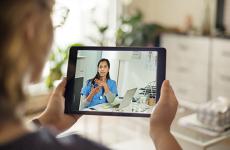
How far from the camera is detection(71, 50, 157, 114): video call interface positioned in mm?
1108

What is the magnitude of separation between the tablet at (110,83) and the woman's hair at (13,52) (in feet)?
1.90

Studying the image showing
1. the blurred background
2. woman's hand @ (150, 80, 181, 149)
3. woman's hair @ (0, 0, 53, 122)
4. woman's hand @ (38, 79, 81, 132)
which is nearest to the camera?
woman's hair @ (0, 0, 53, 122)

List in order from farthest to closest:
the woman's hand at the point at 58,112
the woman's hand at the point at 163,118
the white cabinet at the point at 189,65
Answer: the white cabinet at the point at 189,65 < the woman's hand at the point at 58,112 < the woman's hand at the point at 163,118

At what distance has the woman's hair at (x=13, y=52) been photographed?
497 millimetres

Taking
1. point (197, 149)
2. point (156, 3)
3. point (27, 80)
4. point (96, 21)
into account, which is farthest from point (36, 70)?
point (156, 3)

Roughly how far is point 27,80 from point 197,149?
5.42ft

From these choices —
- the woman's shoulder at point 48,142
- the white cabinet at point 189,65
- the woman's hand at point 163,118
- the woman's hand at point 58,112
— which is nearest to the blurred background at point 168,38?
the white cabinet at point 189,65

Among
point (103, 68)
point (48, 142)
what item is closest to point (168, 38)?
point (103, 68)

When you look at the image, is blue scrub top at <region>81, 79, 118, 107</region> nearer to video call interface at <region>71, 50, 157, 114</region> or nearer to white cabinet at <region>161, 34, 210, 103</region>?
video call interface at <region>71, 50, 157, 114</region>

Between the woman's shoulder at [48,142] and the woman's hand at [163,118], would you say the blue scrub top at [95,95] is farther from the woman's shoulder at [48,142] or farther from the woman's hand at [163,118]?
the woman's shoulder at [48,142]

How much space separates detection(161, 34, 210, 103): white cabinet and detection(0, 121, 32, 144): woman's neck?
10.9ft

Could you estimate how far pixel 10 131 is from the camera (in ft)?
1.74

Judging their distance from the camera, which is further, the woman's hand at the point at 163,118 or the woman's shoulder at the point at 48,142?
the woman's hand at the point at 163,118

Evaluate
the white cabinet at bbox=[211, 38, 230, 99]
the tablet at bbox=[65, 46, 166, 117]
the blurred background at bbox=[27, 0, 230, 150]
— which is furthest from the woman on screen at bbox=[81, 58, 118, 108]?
the white cabinet at bbox=[211, 38, 230, 99]
